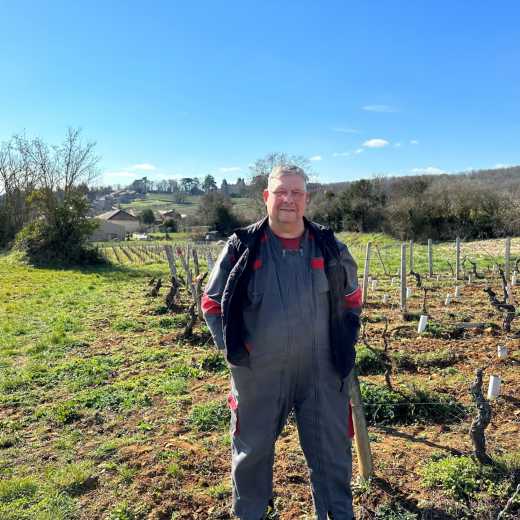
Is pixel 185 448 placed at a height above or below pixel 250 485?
below

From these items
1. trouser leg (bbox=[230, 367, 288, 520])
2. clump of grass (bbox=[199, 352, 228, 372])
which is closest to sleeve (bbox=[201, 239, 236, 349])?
trouser leg (bbox=[230, 367, 288, 520])

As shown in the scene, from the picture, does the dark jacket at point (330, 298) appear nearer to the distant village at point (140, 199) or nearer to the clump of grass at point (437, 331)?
the clump of grass at point (437, 331)

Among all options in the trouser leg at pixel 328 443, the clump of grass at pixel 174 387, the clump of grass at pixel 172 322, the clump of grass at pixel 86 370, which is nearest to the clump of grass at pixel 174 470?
the trouser leg at pixel 328 443

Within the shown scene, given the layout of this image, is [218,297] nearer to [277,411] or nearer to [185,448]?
[277,411]

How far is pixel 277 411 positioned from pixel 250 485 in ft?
1.69

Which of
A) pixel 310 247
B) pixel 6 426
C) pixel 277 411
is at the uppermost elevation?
pixel 310 247

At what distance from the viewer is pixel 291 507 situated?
2.91 metres

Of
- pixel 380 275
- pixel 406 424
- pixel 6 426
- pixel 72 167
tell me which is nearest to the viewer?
pixel 406 424

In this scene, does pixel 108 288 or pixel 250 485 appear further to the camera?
pixel 108 288

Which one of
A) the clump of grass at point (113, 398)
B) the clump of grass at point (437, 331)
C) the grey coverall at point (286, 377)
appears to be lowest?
the clump of grass at point (113, 398)

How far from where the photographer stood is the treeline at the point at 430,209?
30016mm

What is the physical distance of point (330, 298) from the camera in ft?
7.92

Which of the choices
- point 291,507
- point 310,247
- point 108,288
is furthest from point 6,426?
point 108,288

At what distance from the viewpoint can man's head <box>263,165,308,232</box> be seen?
2.37 meters
